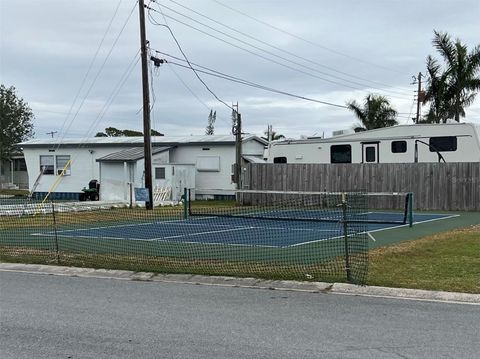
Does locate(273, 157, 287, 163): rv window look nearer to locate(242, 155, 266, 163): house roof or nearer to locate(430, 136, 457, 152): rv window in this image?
locate(242, 155, 266, 163): house roof

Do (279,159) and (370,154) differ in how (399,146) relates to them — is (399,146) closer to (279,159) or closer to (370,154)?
(370,154)

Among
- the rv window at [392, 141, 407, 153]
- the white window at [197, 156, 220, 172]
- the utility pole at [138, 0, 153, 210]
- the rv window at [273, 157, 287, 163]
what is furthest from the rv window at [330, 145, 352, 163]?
the white window at [197, 156, 220, 172]

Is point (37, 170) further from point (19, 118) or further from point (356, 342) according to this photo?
point (356, 342)

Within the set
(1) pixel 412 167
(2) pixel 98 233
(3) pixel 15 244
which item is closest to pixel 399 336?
(3) pixel 15 244

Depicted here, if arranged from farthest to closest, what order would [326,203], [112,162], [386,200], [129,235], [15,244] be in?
[112,162] < [386,200] < [326,203] < [129,235] < [15,244]

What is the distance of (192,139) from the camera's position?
3706 centimetres

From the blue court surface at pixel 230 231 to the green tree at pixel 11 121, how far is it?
36.9 metres

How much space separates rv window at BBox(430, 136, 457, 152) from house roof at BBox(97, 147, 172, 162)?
53.2 ft

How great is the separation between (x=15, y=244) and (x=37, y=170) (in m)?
26.2

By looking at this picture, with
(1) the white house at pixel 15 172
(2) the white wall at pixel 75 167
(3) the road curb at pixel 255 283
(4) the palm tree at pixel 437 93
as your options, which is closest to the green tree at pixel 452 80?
(4) the palm tree at pixel 437 93

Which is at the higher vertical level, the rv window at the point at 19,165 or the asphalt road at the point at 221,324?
the rv window at the point at 19,165

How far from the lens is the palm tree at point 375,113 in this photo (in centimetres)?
4688

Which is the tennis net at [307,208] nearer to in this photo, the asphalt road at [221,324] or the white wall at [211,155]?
the white wall at [211,155]

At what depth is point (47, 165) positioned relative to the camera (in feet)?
129
